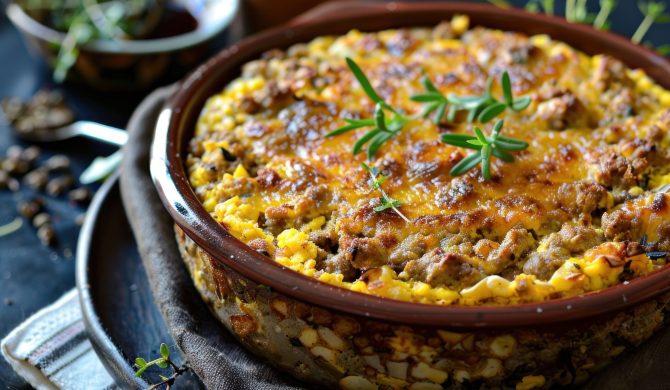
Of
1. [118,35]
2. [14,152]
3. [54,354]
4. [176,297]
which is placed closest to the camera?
[176,297]

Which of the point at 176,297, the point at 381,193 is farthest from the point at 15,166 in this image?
the point at 381,193

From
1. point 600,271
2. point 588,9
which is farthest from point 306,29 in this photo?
point 588,9

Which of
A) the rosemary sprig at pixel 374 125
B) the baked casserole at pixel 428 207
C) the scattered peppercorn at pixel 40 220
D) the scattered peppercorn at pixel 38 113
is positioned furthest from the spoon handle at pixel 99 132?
the rosemary sprig at pixel 374 125

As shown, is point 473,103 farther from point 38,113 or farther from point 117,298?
point 38,113

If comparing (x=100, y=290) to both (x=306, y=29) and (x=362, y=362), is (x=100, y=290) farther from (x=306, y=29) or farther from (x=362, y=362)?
(x=306, y=29)

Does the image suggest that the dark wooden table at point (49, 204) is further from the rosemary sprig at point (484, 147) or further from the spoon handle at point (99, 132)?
the rosemary sprig at point (484, 147)

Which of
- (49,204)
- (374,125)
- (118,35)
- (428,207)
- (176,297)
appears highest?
(374,125)
